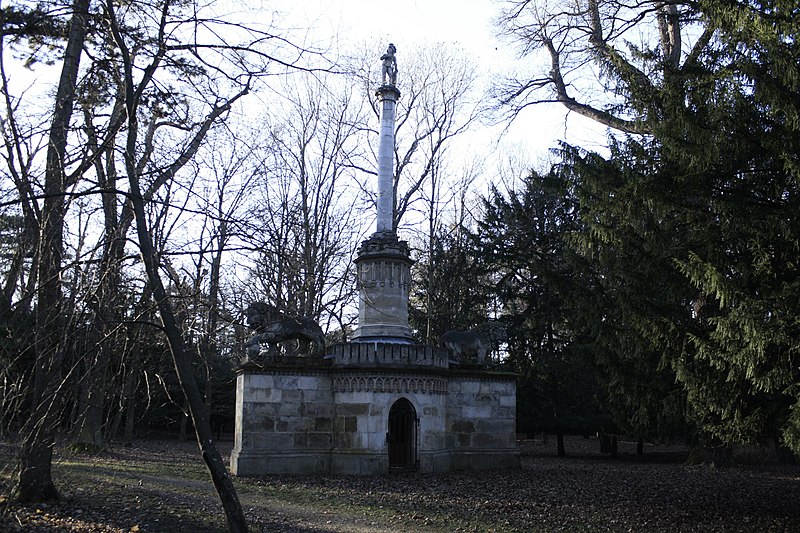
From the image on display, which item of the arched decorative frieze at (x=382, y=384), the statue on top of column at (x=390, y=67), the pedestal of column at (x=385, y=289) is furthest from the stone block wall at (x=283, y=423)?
the statue on top of column at (x=390, y=67)

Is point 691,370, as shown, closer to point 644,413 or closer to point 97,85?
point 644,413

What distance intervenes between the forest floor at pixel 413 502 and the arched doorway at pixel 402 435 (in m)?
0.67

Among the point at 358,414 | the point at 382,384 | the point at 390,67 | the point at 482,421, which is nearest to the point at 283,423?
the point at 358,414

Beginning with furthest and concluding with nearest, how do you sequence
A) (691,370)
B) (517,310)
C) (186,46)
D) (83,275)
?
(517,310), (691,370), (186,46), (83,275)

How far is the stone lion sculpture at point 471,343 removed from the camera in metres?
16.1

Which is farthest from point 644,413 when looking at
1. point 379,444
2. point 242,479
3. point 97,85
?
point 97,85

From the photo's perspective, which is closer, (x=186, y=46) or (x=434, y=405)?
(x=186, y=46)

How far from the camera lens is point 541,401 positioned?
75.8 feet

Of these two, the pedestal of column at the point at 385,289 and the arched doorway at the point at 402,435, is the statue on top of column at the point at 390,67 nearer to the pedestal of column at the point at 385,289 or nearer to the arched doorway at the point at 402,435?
the pedestal of column at the point at 385,289

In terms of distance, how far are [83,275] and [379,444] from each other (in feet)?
28.7

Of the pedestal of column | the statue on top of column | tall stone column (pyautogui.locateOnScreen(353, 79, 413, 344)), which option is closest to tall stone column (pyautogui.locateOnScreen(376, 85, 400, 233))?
the statue on top of column

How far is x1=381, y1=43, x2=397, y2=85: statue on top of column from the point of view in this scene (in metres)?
17.1

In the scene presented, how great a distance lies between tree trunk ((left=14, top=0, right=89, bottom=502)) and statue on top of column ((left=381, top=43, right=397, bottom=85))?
8690 millimetres

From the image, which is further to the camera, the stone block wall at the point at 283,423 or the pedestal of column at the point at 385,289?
the pedestal of column at the point at 385,289
